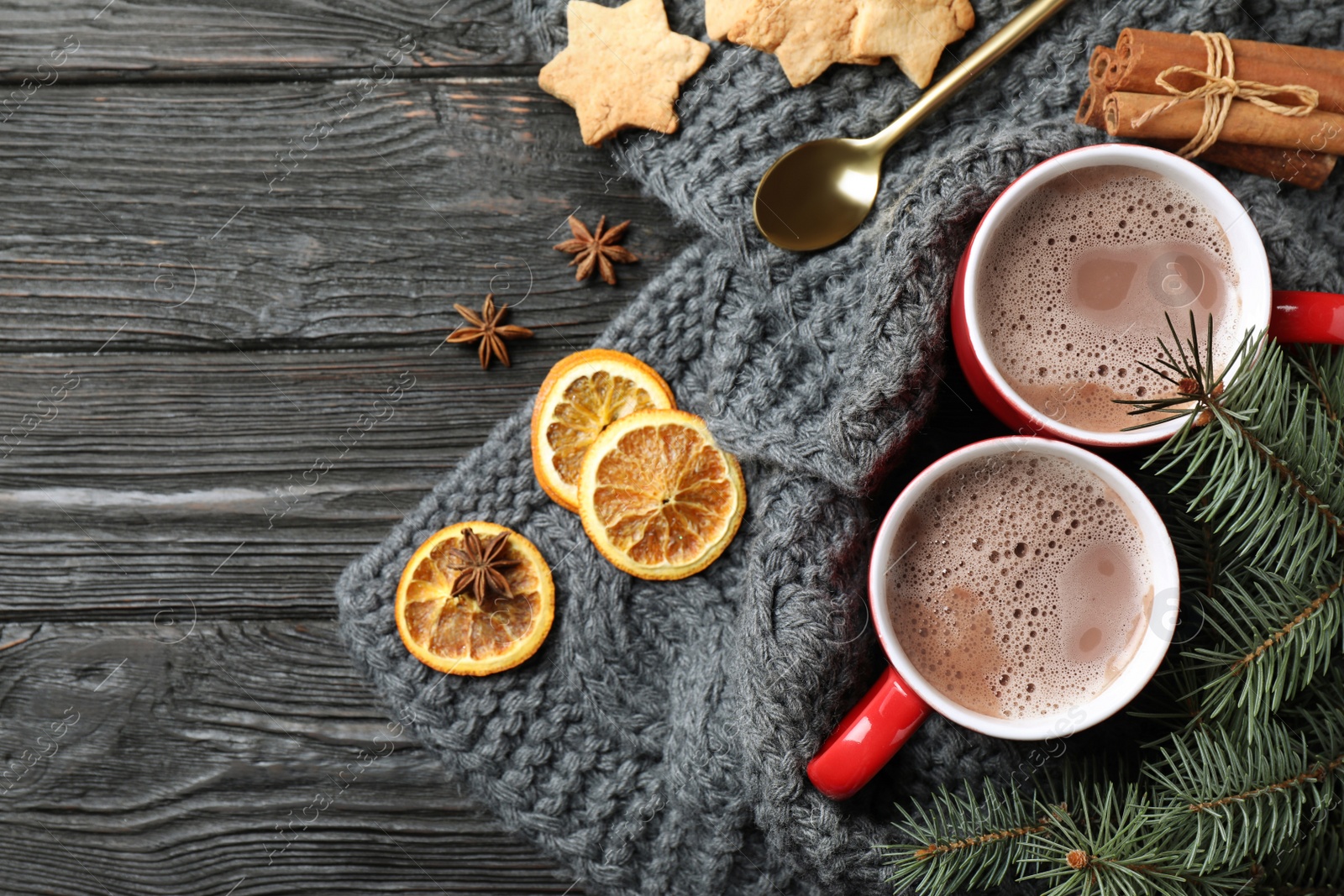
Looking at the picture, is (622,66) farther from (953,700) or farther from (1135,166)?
(953,700)

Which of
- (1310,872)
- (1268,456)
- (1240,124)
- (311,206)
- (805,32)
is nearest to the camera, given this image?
(1268,456)

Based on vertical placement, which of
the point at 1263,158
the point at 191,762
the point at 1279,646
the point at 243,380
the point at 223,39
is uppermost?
the point at 223,39

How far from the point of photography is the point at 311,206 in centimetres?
121

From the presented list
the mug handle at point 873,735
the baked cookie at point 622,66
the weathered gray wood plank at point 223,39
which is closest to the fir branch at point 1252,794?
the mug handle at point 873,735

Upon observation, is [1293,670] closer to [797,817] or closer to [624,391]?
[797,817]

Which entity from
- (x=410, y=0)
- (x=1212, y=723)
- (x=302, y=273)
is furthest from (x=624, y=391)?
(x=1212, y=723)

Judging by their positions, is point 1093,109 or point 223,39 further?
point 223,39

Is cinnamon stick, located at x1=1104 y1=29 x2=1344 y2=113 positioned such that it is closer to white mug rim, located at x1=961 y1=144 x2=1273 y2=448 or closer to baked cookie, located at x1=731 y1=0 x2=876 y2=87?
white mug rim, located at x1=961 y1=144 x2=1273 y2=448

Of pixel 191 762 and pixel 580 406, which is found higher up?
pixel 580 406

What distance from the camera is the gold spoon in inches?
41.7

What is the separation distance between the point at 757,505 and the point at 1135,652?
0.43m

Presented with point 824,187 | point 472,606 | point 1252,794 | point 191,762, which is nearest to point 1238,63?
point 824,187

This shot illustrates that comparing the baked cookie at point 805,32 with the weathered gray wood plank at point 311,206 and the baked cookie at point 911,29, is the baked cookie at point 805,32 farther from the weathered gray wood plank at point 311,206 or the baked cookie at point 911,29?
the weathered gray wood plank at point 311,206

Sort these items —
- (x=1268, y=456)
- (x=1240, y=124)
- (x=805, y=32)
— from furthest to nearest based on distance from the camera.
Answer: (x=805, y=32) → (x=1240, y=124) → (x=1268, y=456)
